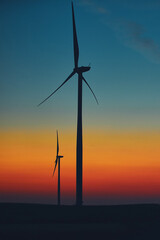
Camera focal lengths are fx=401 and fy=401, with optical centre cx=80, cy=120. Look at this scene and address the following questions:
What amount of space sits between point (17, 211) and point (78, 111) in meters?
18.0

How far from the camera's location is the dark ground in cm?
4534

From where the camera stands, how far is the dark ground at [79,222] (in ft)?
149

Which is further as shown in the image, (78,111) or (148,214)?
(78,111)

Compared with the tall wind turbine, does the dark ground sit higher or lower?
lower

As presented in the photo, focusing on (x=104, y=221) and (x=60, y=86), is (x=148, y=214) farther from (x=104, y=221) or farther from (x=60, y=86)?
(x=60, y=86)

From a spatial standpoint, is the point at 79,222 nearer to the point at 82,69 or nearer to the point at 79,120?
the point at 79,120

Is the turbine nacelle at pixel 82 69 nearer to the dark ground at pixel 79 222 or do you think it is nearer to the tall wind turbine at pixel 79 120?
the tall wind turbine at pixel 79 120

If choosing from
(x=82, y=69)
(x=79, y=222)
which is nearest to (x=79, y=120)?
(x=82, y=69)

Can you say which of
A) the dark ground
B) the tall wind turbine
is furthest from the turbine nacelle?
the dark ground

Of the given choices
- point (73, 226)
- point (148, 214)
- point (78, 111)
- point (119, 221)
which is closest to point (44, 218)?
point (73, 226)

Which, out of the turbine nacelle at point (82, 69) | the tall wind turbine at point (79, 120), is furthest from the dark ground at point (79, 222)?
the turbine nacelle at point (82, 69)

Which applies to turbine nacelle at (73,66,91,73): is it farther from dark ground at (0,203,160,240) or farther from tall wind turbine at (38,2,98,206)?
dark ground at (0,203,160,240)

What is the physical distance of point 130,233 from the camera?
1871 inches

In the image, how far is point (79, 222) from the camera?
1967 inches
